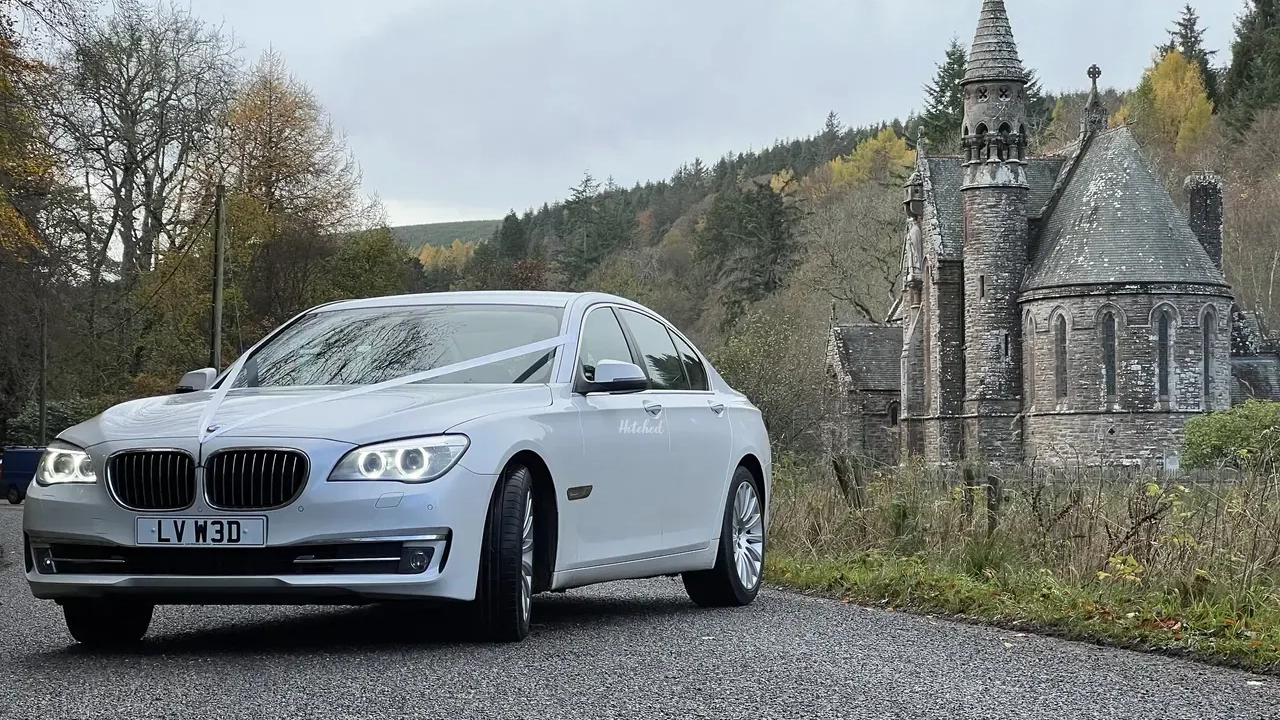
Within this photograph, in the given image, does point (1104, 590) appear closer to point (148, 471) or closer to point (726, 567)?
point (726, 567)

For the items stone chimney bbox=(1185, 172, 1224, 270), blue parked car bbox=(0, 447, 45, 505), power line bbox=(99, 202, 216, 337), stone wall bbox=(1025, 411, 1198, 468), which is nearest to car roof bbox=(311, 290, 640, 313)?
blue parked car bbox=(0, 447, 45, 505)

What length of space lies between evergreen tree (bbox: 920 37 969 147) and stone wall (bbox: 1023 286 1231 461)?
43981mm

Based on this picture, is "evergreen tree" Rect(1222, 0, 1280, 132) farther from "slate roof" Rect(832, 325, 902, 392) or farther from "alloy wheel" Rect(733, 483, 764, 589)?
"alloy wheel" Rect(733, 483, 764, 589)

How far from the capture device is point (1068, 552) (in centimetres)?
1059

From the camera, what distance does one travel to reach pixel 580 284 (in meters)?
108

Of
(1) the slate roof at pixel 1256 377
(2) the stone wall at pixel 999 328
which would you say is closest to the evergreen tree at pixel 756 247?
(2) the stone wall at pixel 999 328

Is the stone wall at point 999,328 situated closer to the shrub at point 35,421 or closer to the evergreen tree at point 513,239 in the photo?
the shrub at point 35,421

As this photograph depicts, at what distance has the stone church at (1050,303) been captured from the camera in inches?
2249

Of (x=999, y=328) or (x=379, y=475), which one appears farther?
(x=999, y=328)

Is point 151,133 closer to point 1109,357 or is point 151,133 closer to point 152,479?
point 1109,357

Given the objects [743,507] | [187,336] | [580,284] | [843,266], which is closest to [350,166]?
[187,336]

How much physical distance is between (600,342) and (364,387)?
1.52 metres

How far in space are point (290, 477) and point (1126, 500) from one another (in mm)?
5989

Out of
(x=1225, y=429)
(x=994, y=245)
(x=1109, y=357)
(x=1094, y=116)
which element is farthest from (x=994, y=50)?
(x=1225, y=429)
